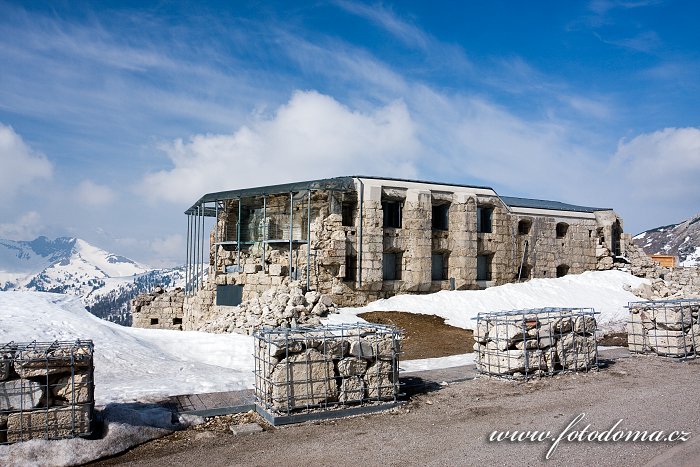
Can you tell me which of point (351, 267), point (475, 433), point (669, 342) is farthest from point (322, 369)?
point (351, 267)

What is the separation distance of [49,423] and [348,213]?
18.0 meters

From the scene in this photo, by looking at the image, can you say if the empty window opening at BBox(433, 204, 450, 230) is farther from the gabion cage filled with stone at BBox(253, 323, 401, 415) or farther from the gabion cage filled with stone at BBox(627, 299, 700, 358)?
the gabion cage filled with stone at BBox(253, 323, 401, 415)

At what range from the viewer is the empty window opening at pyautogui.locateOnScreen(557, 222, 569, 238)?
102 ft

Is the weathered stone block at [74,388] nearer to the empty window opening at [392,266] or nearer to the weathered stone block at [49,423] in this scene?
the weathered stone block at [49,423]

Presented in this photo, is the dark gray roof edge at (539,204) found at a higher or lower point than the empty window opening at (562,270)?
higher

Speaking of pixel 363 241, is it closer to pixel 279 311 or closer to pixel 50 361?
pixel 279 311

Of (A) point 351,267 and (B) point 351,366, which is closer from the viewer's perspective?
(B) point 351,366

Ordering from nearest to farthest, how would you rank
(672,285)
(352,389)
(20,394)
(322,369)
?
(20,394) → (322,369) → (352,389) → (672,285)

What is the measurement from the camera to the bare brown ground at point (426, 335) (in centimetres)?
1627

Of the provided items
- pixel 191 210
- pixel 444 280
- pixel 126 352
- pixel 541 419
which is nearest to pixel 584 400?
pixel 541 419

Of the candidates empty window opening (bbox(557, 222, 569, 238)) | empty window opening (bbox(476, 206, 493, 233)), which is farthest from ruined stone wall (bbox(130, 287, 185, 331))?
empty window opening (bbox(557, 222, 569, 238))

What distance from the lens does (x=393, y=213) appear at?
2578 cm

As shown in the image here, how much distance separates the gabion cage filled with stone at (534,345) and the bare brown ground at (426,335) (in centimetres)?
315

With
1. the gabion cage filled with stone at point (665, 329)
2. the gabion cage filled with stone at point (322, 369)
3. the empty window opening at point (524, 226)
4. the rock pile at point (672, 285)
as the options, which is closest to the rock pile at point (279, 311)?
the gabion cage filled with stone at point (322, 369)
